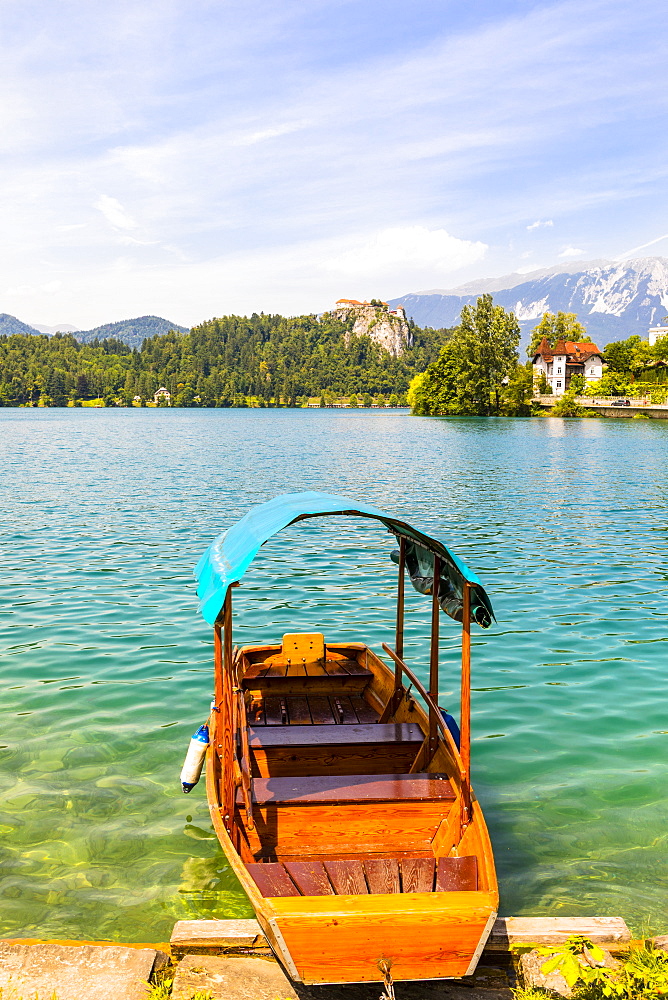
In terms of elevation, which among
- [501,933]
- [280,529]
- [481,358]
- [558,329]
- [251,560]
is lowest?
[501,933]

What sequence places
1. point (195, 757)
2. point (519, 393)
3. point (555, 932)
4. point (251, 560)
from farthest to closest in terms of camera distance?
1. point (519, 393)
2. point (195, 757)
3. point (251, 560)
4. point (555, 932)

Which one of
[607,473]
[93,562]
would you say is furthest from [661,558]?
[607,473]

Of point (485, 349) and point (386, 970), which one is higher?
point (485, 349)

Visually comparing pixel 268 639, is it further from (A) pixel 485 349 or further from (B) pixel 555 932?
(A) pixel 485 349

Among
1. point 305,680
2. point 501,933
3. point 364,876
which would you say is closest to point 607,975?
point 501,933

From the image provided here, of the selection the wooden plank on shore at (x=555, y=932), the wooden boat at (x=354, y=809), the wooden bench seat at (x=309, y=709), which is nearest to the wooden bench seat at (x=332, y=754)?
the wooden boat at (x=354, y=809)

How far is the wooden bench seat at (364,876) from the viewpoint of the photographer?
632 cm

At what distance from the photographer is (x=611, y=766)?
1097 cm

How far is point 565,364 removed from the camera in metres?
164

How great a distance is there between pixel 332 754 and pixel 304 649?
12.2 feet

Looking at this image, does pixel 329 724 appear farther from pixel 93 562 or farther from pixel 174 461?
pixel 174 461

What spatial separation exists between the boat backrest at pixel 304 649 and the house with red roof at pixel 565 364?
15701cm

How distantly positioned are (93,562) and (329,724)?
1454cm

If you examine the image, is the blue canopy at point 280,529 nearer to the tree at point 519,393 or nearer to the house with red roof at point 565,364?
the tree at point 519,393
